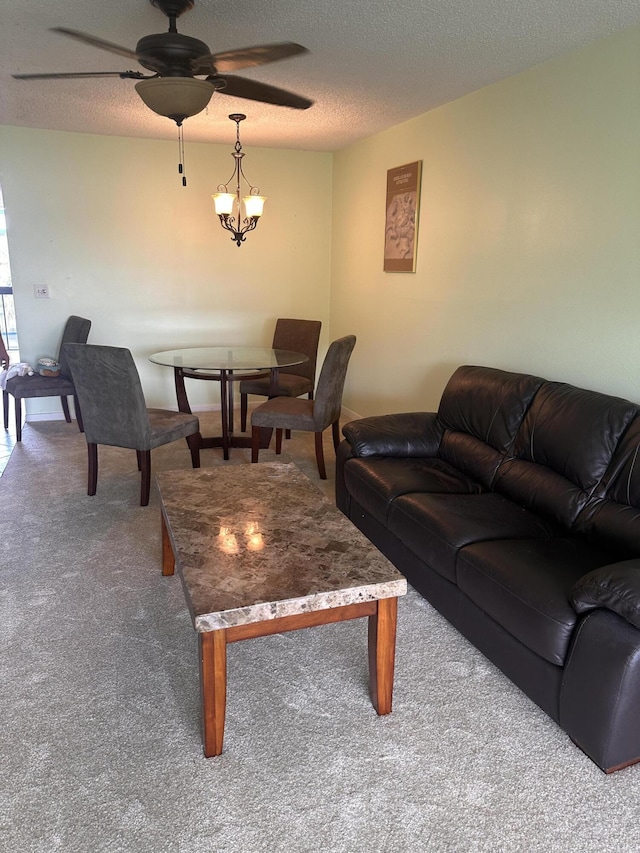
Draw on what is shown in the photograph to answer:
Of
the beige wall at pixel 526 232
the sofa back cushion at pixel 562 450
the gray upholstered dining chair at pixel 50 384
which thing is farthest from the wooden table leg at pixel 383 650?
the gray upholstered dining chair at pixel 50 384

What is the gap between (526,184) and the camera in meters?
2.98

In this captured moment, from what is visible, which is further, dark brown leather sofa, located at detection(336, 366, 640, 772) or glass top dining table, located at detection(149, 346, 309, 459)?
glass top dining table, located at detection(149, 346, 309, 459)

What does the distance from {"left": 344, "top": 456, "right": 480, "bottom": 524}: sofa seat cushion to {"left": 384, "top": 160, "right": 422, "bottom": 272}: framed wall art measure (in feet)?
5.63

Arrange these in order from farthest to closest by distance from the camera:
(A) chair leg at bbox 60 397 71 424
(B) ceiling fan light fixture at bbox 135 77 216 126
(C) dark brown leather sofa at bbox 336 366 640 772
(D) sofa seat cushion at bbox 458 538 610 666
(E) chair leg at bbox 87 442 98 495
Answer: (A) chair leg at bbox 60 397 71 424 → (E) chair leg at bbox 87 442 98 495 → (B) ceiling fan light fixture at bbox 135 77 216 126 → (D) sofa seat cushion at bbox 458 538 610 666 → (C) dark brown leather sofa at bbox 336 366 640 772

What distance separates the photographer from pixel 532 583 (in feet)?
5.90

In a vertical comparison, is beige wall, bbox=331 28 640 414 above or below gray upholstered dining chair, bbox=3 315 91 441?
above

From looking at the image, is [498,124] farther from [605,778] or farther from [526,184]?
[605,778]

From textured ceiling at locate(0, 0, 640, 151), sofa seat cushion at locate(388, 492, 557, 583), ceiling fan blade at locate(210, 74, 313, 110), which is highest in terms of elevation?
textured ceiling at locate(0, 0, 640, 151)

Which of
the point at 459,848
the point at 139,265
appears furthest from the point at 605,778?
the point at 139,265

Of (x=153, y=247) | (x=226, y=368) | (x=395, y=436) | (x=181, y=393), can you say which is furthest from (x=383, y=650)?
(x=153, y=247)

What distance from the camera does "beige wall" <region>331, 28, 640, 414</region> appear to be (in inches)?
98.1

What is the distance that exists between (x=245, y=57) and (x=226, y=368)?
2043 mm

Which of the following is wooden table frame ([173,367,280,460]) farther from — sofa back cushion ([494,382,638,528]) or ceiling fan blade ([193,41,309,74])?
ceiling fan blade ([193,41,309,74])

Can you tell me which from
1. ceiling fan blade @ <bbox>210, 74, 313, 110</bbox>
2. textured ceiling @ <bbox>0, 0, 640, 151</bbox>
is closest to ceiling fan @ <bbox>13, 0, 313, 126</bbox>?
ceiling fan blade @ <bbox>210, 74, 313, 110</bbox>
